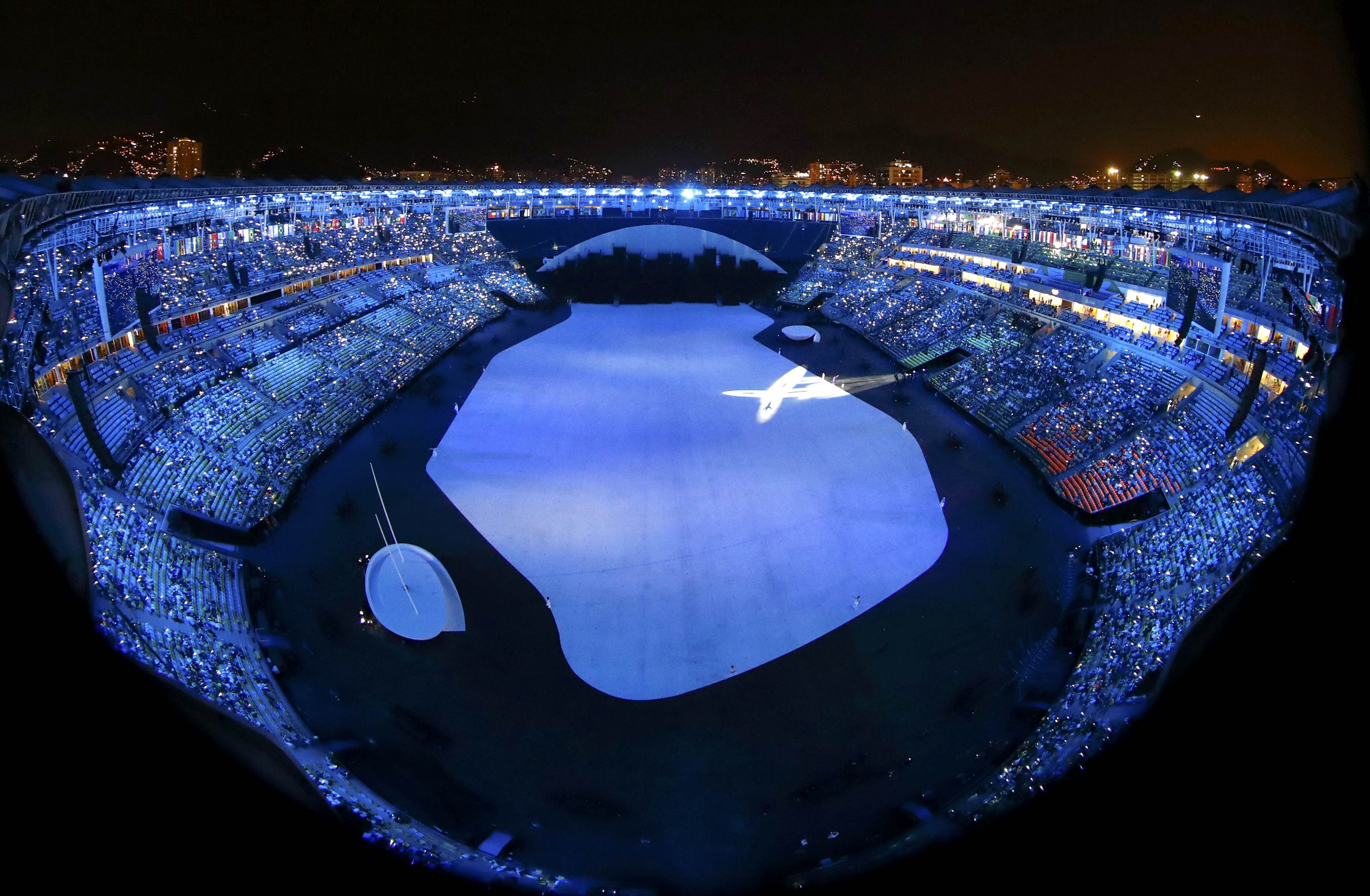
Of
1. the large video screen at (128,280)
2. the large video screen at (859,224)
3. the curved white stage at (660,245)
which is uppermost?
the large video screen at (859,224)

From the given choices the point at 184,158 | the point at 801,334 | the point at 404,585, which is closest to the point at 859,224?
the point at 801,334

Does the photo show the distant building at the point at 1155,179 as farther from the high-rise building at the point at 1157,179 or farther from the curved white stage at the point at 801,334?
the curved white stage at the point at 801,334

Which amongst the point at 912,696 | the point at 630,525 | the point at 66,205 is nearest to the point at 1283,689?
the point at 912,696

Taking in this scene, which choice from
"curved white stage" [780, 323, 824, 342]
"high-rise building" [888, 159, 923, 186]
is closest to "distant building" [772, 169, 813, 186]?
"high-rise building" [888, 159, 923, 186]

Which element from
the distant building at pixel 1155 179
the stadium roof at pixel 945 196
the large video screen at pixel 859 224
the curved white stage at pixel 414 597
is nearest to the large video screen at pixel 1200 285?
the stadium roof at pixel 945 196

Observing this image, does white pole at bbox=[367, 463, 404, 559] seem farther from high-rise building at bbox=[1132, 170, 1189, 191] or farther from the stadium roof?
high-rise building at bbox=[1132, 170, 1189, 191]

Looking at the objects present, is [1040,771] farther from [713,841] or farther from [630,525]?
[630,525]

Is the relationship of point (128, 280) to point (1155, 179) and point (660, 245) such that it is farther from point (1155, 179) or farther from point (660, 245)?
point (1155, 179)

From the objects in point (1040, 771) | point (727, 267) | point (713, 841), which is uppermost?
point (727, 267)
